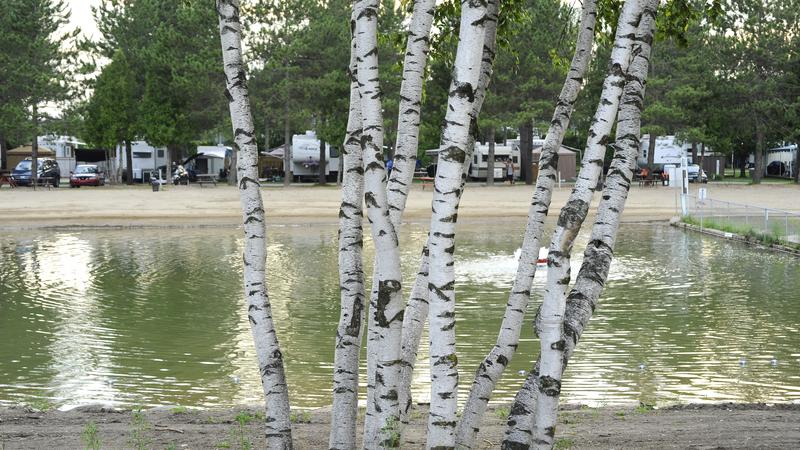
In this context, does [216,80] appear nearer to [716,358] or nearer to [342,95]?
[342,95]

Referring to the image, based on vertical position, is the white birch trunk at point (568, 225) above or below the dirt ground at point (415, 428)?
above

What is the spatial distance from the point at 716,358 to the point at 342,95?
165ft

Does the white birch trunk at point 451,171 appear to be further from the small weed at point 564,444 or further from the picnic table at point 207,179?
the picnic table at point 207,179

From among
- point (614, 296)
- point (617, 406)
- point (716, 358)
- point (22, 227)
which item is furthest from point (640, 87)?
point (22, 227)

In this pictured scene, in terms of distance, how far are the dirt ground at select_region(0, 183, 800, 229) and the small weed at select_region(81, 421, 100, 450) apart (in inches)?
1016

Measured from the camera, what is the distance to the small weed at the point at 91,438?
6448 mm

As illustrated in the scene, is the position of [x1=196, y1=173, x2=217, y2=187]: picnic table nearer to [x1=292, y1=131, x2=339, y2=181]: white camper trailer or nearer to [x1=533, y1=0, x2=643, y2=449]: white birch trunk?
[x1=292, y1=131, x2=339, y2=181]: white camper trailer

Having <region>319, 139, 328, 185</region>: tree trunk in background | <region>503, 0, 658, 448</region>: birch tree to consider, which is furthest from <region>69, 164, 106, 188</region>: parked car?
<region>503, 0, 658, 448</region>: birch tree

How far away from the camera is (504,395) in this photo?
9680 mm

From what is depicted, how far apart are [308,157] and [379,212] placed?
65.1 meters

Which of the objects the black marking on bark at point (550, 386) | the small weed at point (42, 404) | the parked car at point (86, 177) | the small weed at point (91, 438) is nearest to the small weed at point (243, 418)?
the small weed at point (91, 438)

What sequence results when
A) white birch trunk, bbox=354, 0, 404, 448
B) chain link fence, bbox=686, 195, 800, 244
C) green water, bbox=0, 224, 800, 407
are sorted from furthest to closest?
chain link fence, bbox=686, 195, 800, 244 → green water, bbox=0, 224, 800, 407 → white birch trunk, bbox=354, 0, 404, 448

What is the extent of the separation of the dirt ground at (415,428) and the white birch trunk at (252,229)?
0.72 metres

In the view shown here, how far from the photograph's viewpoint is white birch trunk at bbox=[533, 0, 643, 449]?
5.16 metres
